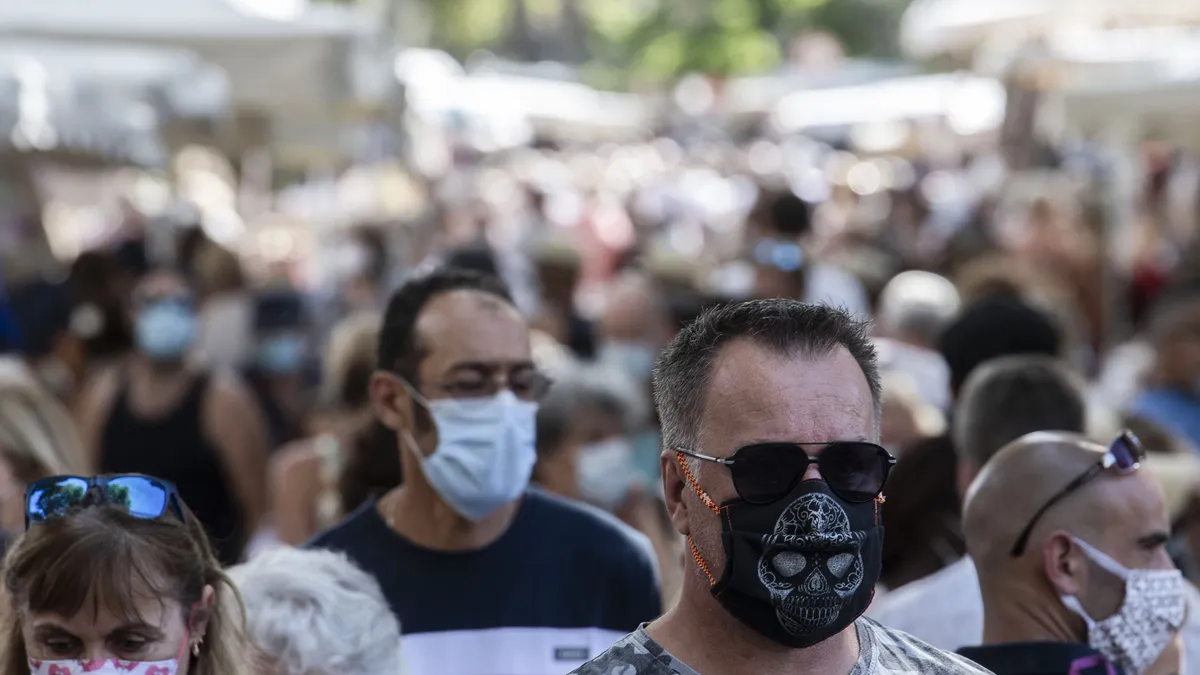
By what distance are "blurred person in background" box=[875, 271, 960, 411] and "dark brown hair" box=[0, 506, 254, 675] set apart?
472 cm

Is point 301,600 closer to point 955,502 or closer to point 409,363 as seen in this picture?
point 409,363

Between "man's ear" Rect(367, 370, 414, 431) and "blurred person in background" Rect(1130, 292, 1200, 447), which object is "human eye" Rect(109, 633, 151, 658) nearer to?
"man's ear" Rect(367, 370, 414, 431)

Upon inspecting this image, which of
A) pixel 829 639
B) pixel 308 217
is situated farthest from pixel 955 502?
pixel 308 217

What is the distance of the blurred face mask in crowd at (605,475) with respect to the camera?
234 inches

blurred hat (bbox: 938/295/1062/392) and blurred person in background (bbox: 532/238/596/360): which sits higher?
blurred hat (bbox: 938/295/1062/392)

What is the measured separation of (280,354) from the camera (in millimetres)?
9281

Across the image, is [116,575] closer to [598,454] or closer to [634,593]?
[634,593]

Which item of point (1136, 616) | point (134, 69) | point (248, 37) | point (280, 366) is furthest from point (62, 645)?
point (248, 37)

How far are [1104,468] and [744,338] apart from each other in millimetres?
1287

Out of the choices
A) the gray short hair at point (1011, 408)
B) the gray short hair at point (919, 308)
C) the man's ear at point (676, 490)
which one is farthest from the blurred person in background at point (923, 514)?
the gray short hair at point (919, 308)

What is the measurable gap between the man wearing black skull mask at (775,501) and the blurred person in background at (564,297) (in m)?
6.35

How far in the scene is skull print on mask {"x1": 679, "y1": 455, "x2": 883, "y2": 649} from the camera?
2.47 m

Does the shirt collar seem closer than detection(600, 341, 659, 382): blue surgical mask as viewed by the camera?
Yes

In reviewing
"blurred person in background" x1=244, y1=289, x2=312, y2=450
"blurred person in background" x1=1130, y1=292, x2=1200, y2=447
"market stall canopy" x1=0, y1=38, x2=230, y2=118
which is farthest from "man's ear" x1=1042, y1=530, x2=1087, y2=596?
"market stall canopy" x1=0, y1=38, x2=230, y2=118
